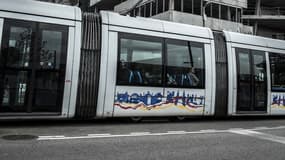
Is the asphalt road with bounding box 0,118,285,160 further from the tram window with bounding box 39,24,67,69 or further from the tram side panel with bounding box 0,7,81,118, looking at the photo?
the tram window with bounding box 39,24,67,69

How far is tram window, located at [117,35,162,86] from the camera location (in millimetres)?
8641

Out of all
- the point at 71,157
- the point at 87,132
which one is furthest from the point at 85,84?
the point at 71,157

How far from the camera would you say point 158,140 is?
6707mm

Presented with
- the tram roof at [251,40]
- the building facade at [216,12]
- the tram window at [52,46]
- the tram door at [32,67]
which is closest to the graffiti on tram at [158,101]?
the tram door at [32,67]

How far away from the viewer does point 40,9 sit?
777 centimetres

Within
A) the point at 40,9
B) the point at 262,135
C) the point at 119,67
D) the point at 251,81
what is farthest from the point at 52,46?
the point at 251,81

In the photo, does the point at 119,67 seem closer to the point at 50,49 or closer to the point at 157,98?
the point at 157,98

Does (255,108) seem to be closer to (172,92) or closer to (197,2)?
(172,92)

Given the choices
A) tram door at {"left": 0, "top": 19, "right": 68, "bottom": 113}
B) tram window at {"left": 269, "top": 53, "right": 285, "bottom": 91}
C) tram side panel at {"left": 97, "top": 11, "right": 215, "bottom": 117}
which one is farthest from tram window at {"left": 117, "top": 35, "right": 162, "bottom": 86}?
tram window at {"left": 269, "top": 53, "right": 285, "bottom": 91}

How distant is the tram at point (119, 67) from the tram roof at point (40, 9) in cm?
2

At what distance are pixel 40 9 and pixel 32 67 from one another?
159 cm

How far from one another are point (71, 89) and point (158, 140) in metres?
2.89

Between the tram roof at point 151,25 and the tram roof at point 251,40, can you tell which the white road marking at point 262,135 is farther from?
the tram roof at point 251,40

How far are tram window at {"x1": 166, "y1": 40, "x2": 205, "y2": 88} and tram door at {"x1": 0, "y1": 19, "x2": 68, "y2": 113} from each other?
3.39m
